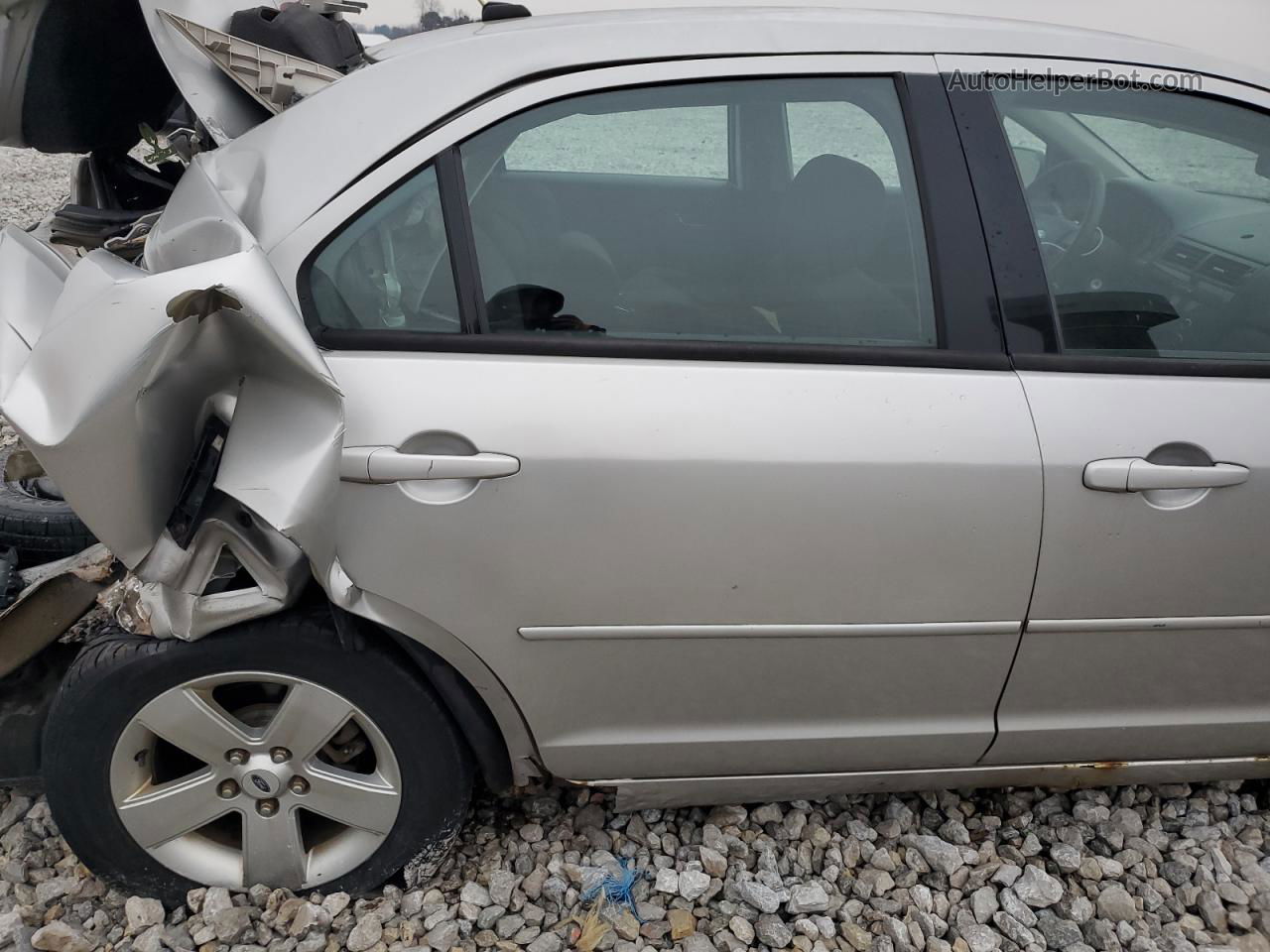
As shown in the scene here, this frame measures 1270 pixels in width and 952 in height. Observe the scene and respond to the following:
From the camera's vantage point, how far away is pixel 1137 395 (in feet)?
6.01

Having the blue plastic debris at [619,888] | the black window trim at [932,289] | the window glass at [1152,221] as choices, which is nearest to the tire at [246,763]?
the blue plastic debris at [619,888]

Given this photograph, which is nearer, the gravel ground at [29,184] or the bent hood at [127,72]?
the bent hood at [127,72]

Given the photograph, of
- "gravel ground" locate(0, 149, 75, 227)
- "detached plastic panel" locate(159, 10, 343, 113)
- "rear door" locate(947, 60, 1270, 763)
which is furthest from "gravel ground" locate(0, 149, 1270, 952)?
"gravel ground" locate(0, 149, 75, 227)

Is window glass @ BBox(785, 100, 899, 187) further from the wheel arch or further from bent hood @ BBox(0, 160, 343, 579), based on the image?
the wheel arch

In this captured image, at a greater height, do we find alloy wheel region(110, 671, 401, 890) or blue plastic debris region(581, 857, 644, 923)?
alloy wheel region(110, 671, 401, 890)

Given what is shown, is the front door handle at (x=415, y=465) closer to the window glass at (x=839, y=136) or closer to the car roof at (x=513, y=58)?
the car roof at (x=513, y=58)

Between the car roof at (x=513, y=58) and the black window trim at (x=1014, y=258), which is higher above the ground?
the car roof at (x=513, y=58)

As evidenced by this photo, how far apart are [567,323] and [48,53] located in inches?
60.2

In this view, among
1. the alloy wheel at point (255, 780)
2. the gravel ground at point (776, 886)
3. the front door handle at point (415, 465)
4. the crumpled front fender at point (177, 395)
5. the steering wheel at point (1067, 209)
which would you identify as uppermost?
the steering wheel at point (1067, 209)

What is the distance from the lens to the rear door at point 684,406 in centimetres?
172

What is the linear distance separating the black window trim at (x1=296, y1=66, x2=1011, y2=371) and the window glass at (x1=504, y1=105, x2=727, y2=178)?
8 cm

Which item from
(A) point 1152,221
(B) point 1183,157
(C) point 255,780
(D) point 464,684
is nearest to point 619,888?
(D) point 464,684

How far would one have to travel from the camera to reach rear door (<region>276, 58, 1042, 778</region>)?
172cm

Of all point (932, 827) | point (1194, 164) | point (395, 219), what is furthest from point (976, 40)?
point (932, 827)
